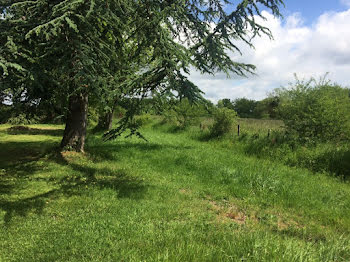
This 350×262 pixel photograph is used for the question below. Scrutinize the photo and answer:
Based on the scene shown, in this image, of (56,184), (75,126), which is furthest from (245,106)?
(56,184)

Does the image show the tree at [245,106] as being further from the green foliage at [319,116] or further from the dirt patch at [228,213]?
the dirt patch at [228,213]

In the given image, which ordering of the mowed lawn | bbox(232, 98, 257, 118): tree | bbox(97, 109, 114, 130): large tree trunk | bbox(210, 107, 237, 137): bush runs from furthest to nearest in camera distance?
bbox(232, 98, 257, 118): tree
bbox(97, 109, 114, 130): large tree trunk
bbox(210, 107, 237, 137): bush
the mowed lawn

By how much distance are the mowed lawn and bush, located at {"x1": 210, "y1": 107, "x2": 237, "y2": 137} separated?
6.64 meters

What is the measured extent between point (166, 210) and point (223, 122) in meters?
12.3

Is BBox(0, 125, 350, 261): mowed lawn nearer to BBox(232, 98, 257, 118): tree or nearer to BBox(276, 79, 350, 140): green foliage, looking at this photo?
BBox(276, 79, 350, 140): green foliage

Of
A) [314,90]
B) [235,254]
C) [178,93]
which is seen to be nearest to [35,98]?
[178,93]

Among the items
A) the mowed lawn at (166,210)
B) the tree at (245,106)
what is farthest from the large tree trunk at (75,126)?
the tree at (245,106)

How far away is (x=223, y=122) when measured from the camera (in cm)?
1717

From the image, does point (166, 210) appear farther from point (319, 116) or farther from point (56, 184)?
point (319, 116)

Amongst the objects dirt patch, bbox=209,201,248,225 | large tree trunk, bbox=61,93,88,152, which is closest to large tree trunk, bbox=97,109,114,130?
large tree trunk, bbox=61,93,88,152

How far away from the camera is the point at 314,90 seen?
14.0 m

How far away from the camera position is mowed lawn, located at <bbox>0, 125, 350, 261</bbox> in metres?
3.61

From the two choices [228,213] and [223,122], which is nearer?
[228,213]

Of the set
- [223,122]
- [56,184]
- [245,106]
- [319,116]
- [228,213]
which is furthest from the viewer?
[245,106]
